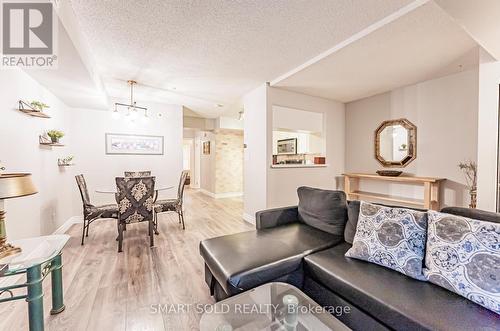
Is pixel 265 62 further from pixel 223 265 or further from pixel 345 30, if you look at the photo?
pixel 223 265

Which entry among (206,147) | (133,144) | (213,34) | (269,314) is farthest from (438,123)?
(206,147)

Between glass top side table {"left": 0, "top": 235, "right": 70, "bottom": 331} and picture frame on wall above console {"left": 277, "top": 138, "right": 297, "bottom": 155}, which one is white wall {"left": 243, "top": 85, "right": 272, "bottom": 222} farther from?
glass top side table {"left": 0, "top": 235, "right": 70, "bottom": 331}

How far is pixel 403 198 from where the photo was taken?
4.01 meters

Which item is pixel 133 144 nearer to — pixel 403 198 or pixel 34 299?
pixel 34 299

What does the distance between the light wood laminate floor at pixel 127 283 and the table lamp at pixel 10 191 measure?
0.65 metres

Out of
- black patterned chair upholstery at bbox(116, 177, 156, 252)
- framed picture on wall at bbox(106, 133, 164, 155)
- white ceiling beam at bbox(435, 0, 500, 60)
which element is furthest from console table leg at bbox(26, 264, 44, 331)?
framed picture on wall at bbox(106, 133, 164, 155)

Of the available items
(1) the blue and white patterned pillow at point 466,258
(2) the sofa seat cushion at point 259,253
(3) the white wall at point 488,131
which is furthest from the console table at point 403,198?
(1) the blue and white patterned pillow at point 466,258

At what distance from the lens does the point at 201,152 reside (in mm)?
8234

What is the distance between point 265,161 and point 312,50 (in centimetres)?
184

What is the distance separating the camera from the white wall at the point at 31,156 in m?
2.19

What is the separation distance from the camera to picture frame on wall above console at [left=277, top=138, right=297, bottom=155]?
5.02 metres

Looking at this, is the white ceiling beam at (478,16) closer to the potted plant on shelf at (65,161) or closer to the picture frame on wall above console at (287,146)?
the picture frame on wall above console at (287,146)

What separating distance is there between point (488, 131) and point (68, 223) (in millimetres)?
6228

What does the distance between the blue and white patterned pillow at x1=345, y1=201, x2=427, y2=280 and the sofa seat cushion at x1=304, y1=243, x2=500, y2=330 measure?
0.06m
